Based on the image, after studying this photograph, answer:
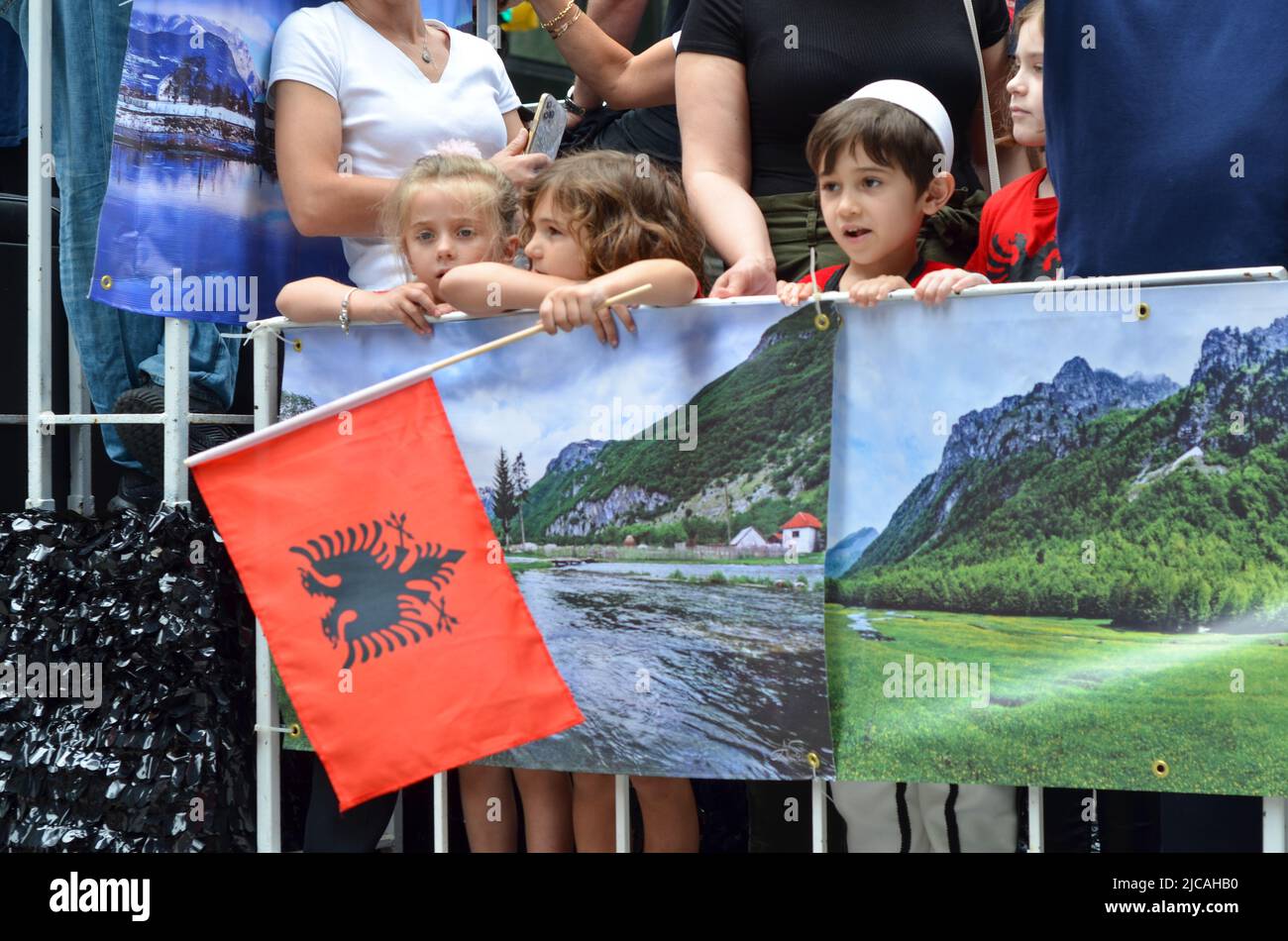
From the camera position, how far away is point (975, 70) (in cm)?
318

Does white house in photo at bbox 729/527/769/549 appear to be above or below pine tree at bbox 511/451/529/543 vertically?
below

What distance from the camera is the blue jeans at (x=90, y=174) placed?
3.79 meters

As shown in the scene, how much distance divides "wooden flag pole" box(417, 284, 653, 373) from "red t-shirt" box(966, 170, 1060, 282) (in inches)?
30.4

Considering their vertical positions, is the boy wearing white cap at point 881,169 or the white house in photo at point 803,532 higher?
the boy wearing white cap at point 881,169

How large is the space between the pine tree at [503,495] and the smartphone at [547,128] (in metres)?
1.00

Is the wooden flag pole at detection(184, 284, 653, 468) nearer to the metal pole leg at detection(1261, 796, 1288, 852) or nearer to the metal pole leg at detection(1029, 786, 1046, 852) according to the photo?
the metal pole leg at detection(1029, 786, 1046, 852)

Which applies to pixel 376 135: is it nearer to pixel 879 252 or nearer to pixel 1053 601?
pixel 879 252

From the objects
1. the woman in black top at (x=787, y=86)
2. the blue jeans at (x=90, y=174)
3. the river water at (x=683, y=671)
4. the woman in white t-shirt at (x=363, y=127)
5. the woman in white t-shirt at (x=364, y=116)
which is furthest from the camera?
the blue jeans at (x=90, y=174)

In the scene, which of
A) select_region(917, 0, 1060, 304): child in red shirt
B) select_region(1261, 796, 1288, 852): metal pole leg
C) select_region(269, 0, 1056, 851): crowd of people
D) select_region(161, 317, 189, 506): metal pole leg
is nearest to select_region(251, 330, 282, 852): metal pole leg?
select_region(269, 0, 1056, 851): crowd of people

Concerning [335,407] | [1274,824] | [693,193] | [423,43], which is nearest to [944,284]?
[693,193]

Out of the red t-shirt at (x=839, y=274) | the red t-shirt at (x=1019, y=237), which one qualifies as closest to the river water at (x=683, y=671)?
the red t-shirt at (x=839, y=274)

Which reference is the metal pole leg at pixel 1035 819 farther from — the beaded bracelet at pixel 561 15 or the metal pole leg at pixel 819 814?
the beaded bracelet at pixel 561 15

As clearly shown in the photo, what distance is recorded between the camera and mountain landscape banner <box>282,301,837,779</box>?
2.67 m

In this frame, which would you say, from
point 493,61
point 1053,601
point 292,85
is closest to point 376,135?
point 292,85
